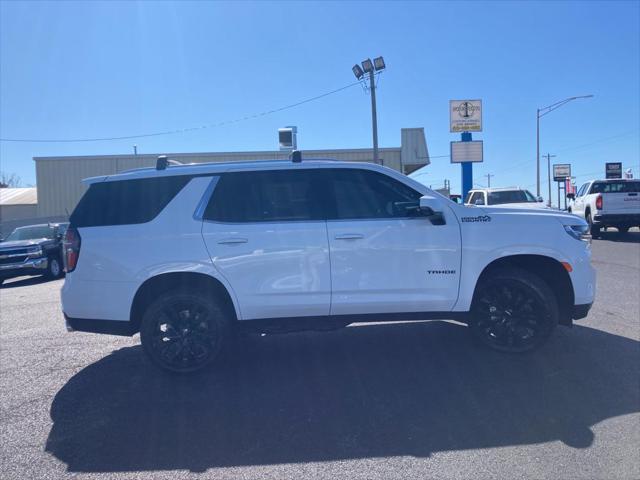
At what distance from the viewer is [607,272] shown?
11102 millimetres

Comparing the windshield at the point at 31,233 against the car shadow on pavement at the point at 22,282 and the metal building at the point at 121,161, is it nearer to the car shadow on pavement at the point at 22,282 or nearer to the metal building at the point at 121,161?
the car shadow on pavement at the point at 22,282

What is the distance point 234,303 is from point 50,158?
1065 inches

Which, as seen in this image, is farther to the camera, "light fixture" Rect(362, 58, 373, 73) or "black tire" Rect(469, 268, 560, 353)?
"light fixture" Rect(362, 58, 373, 73)

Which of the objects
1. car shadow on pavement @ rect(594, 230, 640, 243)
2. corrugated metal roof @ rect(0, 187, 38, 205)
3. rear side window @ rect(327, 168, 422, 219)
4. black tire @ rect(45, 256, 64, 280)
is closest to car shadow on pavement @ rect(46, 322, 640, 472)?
rear side window @ rect(327, 168, 422, 219)

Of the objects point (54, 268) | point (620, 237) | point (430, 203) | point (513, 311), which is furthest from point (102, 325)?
point (620, 237)

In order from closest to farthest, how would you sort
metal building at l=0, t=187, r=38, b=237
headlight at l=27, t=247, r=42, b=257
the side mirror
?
1. the side mirror
2. headlight at l=27, t=247, r=42, b=257
3. metal building at l=0, t=187, r=38, b=237

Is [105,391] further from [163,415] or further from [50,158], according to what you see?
[50,158]

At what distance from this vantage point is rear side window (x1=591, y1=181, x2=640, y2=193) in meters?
18.2

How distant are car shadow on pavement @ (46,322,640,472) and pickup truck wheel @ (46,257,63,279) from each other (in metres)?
11.4

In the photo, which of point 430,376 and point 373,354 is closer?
point 430,376

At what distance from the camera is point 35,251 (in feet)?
49.3

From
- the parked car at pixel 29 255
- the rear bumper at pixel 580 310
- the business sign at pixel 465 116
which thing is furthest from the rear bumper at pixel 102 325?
the business sign at pixel 465 116

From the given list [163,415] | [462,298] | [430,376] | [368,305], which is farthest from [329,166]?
[163,415]

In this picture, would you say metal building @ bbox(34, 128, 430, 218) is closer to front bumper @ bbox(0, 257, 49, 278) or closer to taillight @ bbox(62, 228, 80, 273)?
front bumper @ bbox(0, 257, 49, 278)
